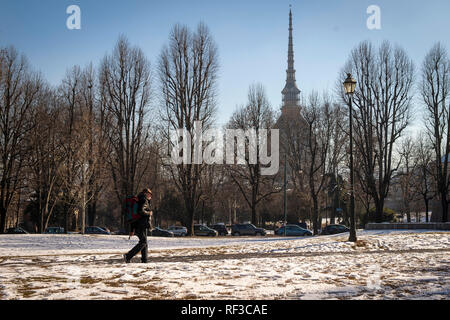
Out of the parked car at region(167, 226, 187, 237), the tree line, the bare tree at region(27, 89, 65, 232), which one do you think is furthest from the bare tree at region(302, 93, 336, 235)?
the bare tree at region(27, 89, 65, 232)

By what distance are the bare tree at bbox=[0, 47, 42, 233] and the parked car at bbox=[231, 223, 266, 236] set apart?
20062 mm

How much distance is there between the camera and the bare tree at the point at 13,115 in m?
29.3

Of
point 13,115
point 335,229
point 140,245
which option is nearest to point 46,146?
point 13,115

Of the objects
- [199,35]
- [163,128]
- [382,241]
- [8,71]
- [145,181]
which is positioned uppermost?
[199,35]

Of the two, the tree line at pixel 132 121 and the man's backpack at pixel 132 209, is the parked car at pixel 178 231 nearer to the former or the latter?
the tree line at pixel 132 121

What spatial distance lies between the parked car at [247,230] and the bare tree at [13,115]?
20.1 metres

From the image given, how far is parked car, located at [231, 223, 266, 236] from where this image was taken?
39.2 metres

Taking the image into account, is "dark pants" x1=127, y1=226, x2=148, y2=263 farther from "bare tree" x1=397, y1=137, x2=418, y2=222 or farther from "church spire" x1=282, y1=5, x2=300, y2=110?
"church spire" x1=282, y1=5, x2=300, y2=110

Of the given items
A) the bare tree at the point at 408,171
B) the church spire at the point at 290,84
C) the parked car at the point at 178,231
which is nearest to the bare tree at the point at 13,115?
the parked car at the point at 178,231

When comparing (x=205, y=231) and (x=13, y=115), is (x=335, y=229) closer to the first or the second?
(x=205, y=231)

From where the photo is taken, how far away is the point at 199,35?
32.3m
